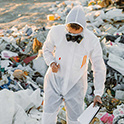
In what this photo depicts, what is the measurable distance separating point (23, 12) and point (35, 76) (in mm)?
6908

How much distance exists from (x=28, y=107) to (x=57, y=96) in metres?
0.87

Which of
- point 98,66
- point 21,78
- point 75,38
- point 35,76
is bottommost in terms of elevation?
point 35,76

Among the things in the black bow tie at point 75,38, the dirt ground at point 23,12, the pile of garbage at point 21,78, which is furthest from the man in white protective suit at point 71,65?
the dirt ground at point 23,12

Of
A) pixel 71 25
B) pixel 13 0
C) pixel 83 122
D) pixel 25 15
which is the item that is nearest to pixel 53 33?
pixel 71 25

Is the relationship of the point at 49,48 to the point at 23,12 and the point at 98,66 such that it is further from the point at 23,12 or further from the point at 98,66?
the point at 23,12

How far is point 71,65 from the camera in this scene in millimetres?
1942

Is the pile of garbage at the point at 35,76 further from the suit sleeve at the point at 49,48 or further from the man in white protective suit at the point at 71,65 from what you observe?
the suit sleeve at the point at 49,48

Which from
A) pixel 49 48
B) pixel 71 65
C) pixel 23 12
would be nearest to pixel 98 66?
pixel 71 65

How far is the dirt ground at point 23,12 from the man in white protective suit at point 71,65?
6098 mm

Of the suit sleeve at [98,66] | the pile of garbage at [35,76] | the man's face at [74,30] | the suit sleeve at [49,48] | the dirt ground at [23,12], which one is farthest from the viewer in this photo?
the dirt ground at [23,12]

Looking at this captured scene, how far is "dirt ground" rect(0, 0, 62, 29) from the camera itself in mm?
8312

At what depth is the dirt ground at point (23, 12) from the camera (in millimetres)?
8312

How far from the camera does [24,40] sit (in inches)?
219

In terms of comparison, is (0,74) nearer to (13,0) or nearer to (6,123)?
(6,123)
